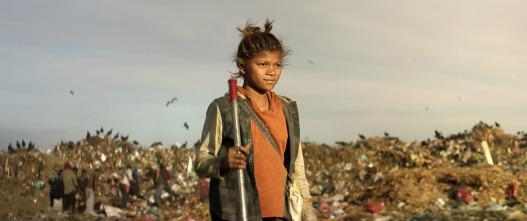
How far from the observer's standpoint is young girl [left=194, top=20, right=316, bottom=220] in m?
2.84

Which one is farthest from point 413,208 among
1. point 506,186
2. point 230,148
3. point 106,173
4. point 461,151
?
point 106,173

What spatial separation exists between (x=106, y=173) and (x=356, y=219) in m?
9.64

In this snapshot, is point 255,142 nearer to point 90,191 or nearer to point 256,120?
point 256,120

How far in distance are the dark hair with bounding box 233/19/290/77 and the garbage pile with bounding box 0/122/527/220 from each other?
665 cm

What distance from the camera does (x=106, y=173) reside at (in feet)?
55.4

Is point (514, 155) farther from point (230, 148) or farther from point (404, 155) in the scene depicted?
point (230, 148)

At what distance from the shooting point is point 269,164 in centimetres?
296

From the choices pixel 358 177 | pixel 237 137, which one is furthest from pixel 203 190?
pixel 237 137

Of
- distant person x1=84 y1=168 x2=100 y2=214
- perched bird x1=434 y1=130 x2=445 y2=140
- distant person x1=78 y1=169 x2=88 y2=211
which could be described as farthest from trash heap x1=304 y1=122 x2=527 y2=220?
distant person x1=78 y1=169 x2=88 y2=211

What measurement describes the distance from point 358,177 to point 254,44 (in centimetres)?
1106

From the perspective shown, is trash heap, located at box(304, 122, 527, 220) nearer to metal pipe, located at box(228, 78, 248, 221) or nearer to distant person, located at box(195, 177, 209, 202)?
distant person, located at box(195, 177, 209, 202)

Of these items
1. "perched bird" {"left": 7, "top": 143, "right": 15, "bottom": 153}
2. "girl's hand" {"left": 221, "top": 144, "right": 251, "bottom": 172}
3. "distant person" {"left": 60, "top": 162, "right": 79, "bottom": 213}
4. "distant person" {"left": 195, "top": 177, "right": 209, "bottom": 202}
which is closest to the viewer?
"girl's hand" {"left": 221, "top": 144, "right": 251, "bottom": 172}

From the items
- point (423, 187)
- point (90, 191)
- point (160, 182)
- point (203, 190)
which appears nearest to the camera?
point (423, 187)

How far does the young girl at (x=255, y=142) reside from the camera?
112 inches
